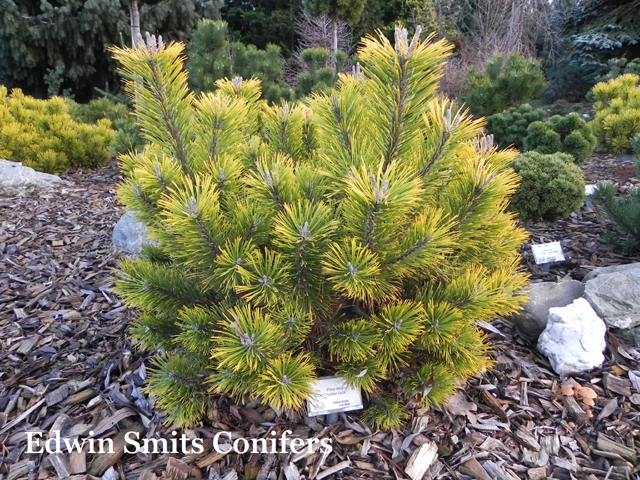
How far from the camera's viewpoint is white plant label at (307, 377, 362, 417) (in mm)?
1715

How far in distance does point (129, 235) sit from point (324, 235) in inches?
112

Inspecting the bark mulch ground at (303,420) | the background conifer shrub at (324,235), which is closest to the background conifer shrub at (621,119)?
the bark mulch ground at (303,420)

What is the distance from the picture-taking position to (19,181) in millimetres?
5078

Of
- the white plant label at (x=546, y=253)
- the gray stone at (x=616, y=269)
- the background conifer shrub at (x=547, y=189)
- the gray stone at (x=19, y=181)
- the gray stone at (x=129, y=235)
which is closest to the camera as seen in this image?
the gray stone at (x=616, y=269)

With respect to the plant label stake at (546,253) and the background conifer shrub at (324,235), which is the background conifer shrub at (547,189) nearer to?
the plant label stake at (546,253)

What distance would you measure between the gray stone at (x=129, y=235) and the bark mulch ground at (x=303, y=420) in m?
0.73

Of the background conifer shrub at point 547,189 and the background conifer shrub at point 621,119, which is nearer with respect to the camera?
the background conifer shrub at point 547,189

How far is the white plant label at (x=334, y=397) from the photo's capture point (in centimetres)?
171

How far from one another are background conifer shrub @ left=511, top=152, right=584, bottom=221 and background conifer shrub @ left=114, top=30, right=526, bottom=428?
1.84m

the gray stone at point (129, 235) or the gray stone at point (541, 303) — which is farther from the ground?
the gray stone at point (541, 303)

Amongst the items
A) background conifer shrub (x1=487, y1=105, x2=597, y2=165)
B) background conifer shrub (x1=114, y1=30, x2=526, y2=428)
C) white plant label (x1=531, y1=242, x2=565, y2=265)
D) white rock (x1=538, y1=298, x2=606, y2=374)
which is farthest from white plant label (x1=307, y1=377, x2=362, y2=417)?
background conifer shrub (x1=487, y1=105, x2=597, y2=165)

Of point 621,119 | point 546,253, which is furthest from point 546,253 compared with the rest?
point 621,119

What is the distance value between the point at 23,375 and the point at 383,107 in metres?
2.23

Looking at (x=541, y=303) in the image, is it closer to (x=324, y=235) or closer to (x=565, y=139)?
(x=324, y=235)
